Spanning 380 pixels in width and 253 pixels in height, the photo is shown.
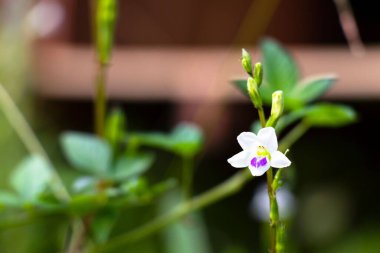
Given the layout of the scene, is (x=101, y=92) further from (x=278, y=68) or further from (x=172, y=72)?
(x=172, y=72)

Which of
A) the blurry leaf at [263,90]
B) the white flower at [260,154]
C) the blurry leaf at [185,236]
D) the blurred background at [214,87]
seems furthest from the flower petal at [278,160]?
the blurred background at [214,87]

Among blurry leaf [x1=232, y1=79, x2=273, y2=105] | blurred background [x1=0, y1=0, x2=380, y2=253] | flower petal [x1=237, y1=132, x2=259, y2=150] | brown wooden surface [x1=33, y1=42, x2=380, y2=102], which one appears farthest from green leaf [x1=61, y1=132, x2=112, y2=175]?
brown wooden surface [x1=33, y1=42, x2=380, y2=102]

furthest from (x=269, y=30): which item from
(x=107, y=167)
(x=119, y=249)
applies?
(x=107, y=167)

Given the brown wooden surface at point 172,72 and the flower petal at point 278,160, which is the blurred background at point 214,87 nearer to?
the brown wooden surface at point 172,72

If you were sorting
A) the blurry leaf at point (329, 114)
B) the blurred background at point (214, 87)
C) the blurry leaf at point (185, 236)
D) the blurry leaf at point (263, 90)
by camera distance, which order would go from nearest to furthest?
1. the blurry leaf at point (263, 90)
2. the blurry leaf at point (329, 114)
3. the blurry leaf at point (185, 236)
4. the blurred background at point (214, 87)

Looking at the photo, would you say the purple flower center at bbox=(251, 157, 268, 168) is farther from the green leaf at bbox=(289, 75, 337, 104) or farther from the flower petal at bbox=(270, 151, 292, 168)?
the green leaf at bbox=(289, 75, 337, 104)
